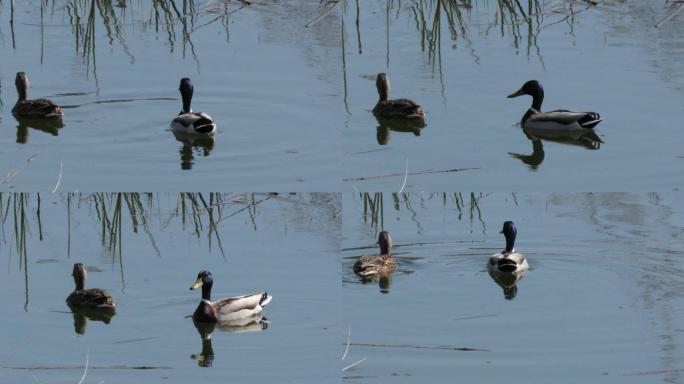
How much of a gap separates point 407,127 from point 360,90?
46.5 inches

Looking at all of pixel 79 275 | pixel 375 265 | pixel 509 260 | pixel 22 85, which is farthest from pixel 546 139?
pixel 22 85

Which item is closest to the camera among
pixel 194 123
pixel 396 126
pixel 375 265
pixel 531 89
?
pixel 375 265

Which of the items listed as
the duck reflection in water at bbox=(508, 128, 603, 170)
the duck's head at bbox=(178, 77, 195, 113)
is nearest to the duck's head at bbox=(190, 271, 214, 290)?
the duck's head at bbox=(178, 77, 195, 113)

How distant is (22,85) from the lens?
1606 cm

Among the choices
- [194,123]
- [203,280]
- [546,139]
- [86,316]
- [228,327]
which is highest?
[194,123]

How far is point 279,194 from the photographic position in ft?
49.5

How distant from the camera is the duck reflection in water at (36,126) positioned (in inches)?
595

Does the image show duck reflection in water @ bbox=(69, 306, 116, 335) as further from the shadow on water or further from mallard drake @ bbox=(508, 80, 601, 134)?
mallard drake @ bbox=(508, 80, 601, 134)

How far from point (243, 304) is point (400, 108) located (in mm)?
2611

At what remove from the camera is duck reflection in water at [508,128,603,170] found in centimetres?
1472

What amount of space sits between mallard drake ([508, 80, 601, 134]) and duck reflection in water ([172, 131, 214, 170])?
3048 millimetres

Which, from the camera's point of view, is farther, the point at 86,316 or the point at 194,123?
the point at 194,123

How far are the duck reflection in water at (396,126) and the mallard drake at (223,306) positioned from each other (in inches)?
79.3

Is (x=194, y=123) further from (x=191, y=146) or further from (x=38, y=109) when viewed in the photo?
(x=38, y=109)
